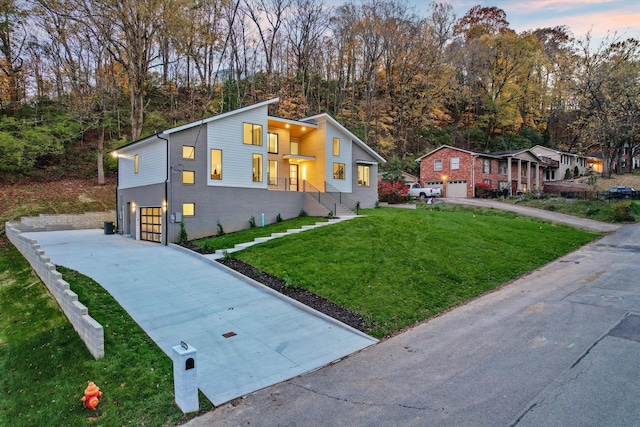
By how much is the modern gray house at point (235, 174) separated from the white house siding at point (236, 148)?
5 cm

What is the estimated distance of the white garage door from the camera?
115 ft

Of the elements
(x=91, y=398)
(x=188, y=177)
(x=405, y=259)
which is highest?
(x=188, y=177)

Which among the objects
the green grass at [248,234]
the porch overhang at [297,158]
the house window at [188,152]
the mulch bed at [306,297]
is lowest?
the mulch bed at [306,297]

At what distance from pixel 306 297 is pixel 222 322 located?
2.34 meters

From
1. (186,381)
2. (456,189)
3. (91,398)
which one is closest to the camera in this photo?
(186,381)

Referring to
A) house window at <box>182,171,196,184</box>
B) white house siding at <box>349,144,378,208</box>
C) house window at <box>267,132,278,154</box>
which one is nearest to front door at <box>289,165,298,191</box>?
house window at <box>267,132,278,154</box>

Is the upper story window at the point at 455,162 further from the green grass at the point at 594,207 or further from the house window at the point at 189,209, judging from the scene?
the house window at the point at 189,209

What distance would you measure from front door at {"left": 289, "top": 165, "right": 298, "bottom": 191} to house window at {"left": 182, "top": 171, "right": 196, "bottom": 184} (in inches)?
284

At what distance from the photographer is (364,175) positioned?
86.1 ft

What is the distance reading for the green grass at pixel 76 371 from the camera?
4855 millimetres

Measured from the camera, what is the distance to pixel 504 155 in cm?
3653

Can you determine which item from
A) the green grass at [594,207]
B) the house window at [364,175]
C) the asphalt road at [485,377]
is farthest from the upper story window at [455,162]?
the asphalt road at [485,377]

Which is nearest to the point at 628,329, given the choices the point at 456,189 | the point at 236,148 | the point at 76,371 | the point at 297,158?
the point at 76,371

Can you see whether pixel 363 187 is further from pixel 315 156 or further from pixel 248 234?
pixel 248 234
